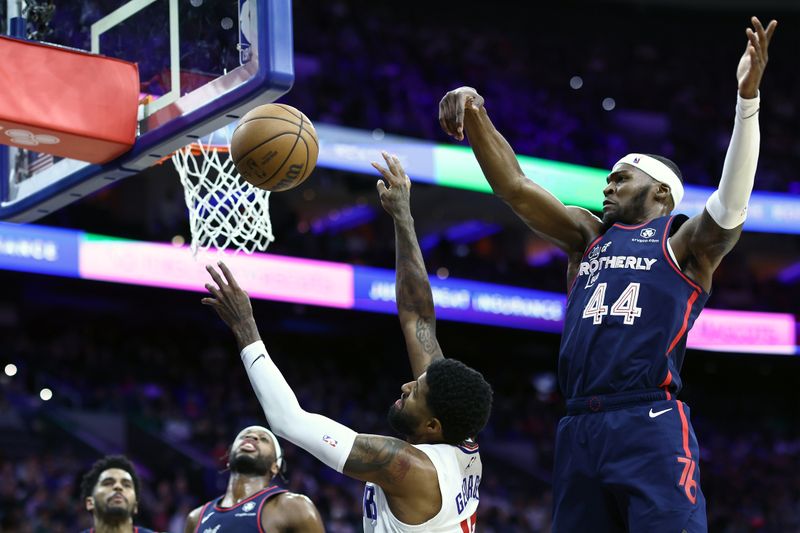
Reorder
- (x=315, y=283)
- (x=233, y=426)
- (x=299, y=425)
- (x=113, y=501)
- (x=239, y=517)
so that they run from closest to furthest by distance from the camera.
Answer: (x=299, y=425)
(x=239, y=517)
(x=113, y=501)
(x=233, y=426)
(x=315, y=283)

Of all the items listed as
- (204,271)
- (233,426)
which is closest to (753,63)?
(233,426)

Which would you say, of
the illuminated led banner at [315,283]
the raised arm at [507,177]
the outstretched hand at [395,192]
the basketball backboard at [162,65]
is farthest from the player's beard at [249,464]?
the illuminated led banner at [315,283]

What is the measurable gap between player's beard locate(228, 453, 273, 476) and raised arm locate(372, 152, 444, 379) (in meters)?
1.66

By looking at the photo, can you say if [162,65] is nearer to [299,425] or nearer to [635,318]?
[299,425]

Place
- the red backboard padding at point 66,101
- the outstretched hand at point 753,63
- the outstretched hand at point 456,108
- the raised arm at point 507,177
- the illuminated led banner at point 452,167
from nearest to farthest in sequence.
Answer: the outstretched hand at point 753,63 < the outstretched hand at point 456,108 < the raised arm at point 507,177 < the red backboard padding at point 66,101 < the illuminated led banner at point 452,167

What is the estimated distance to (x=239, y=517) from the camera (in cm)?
534

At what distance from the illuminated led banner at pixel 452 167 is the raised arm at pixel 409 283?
10153mm

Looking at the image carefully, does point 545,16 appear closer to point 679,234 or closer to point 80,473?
point 80,473

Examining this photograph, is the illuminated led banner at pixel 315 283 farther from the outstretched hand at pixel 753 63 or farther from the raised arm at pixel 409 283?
the outstretched hand at pixel 753 63

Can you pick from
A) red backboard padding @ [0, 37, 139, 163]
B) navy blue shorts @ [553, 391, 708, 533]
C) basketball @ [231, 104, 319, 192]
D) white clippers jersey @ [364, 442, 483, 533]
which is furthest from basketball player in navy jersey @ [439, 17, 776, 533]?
red backboard padding @ [0, 37, 139, 163]

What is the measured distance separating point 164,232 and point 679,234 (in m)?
11.6

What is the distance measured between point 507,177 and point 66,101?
2.09 m

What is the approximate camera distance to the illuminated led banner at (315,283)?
13.1 meters

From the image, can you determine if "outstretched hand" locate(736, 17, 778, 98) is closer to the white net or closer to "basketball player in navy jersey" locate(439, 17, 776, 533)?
"basketball player in navy jersey" locate(439, 17, 776, 533)
